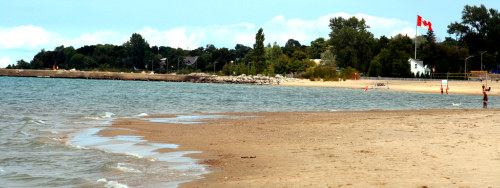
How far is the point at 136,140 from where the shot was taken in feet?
58.0

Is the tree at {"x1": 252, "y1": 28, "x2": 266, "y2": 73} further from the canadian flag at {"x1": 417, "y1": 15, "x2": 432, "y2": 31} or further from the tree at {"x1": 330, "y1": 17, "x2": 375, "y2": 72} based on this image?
the canadian flag at {"x1": 417, "y1": 15, "x2": 432, "y2": 31}

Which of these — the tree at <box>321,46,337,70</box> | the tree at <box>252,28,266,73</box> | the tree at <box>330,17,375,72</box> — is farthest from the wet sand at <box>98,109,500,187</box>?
the tree at <box>321,46,337,70</box>

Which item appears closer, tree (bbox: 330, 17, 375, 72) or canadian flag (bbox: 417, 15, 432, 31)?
canadian flag (bbox: 417, 15, 432, 31)

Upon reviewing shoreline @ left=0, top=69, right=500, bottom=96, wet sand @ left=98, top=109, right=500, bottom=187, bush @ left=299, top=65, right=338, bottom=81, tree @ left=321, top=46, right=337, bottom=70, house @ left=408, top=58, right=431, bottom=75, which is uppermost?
tree @ left=321, top=46, right=337, bottom=70

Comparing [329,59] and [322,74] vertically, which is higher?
[329,59]

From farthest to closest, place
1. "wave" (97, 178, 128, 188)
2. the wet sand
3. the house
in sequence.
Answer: the house < "wave" (97, 178, 128, 188) < the wet sand

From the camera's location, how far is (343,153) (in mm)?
13312

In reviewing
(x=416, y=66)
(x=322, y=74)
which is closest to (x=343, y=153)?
(x=322, y=74)

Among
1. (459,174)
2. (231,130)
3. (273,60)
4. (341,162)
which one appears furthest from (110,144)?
(273,60)

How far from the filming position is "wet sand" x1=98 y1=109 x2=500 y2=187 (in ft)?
32.0

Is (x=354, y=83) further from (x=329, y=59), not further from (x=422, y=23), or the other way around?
(x=329, y=59)

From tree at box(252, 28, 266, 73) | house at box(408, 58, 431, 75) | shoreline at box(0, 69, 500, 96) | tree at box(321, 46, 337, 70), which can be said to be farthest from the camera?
tree at box(321, 46, 337, 70)

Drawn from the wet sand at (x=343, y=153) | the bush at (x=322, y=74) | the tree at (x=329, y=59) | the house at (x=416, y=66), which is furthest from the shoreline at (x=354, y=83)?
the wet sand at (x=343, y=153)

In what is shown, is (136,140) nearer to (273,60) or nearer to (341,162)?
(341,162)
